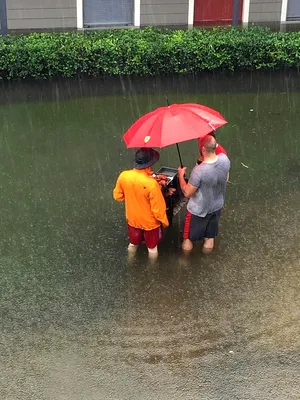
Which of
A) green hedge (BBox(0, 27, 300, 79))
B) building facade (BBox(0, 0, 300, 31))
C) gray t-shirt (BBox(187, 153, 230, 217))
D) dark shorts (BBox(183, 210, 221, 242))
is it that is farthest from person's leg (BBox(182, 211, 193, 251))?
building facade (BBox(0, 0, 300, 31))

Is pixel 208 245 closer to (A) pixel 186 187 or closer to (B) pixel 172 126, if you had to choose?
(A) pixel 186 187

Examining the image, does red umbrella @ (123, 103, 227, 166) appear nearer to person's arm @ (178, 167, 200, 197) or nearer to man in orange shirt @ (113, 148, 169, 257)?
man in orange shirt @ (113, 148, 169, 257)

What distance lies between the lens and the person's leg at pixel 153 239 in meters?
5.57

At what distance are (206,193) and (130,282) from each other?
3.64 feet

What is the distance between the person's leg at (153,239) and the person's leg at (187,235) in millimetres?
252

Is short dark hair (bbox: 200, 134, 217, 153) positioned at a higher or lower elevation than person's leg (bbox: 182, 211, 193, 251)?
higher

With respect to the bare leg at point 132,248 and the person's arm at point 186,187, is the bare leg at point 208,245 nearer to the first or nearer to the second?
the person's arm at point 186,187

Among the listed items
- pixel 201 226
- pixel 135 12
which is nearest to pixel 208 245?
pixel 201 226

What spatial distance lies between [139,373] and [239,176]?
150 inches

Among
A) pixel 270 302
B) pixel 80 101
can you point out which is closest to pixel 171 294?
pixel 270 302

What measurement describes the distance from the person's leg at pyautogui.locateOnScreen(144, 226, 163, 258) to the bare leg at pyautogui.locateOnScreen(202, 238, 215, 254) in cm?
47

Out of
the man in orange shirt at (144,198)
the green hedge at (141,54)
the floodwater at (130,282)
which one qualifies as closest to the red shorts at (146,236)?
the man in orange shirt at (144,198)

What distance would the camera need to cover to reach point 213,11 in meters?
15.0

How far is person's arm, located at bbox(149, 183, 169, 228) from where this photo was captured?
5.26 metres
